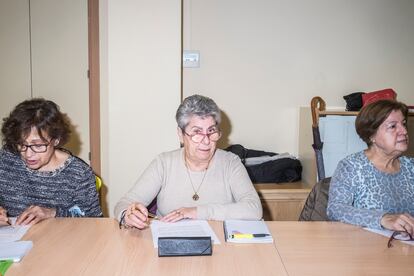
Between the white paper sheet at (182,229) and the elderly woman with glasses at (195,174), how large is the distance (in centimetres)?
24

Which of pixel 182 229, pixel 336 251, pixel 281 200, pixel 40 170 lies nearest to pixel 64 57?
pixel 40 170

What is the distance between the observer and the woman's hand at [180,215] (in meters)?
1.53

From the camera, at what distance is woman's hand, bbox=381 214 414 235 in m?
1.41

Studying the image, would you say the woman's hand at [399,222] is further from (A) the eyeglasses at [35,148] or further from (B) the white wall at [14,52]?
(B) the white wall at [14,52]

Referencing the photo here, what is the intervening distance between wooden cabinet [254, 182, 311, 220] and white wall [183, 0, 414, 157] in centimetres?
52

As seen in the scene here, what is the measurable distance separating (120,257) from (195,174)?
71 centimetres

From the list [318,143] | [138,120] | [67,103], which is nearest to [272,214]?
[318,143]

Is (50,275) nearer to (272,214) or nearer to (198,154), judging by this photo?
(198,154)

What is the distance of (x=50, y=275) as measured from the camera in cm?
110

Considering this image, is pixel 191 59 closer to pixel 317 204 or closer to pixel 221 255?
pixel 317 204

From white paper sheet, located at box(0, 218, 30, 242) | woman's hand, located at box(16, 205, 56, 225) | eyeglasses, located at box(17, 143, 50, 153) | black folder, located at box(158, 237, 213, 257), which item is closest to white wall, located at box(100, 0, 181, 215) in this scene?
eyeglasses, located at box(17, 143, 50, 153)

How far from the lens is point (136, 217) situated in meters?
1.46

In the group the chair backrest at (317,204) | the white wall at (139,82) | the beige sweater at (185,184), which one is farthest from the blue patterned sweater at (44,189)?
the chair backrest at (317,204)

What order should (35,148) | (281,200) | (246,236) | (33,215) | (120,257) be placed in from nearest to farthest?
1. (120,257)
2. (246,236)
3. (33,215)
4. (35,148)
5. (281,200)
